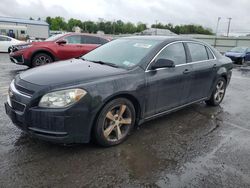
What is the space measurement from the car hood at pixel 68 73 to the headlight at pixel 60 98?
0.53 ft

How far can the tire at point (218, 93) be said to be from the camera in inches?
238

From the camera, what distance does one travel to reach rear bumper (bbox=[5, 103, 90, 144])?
3.18 meters

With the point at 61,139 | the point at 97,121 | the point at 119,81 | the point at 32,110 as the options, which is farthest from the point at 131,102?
the point at 32,110

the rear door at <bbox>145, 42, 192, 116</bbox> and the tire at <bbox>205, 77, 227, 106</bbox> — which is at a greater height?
the rear door at <bbox>145, 42, 192, 116</bbox>

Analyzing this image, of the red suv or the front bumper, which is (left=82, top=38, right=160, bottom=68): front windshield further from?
the red suv

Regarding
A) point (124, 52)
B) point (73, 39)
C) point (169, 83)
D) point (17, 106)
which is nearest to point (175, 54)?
point (169, 83)

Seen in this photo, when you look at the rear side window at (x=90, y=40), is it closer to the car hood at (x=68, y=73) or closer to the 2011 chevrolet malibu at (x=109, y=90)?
the 2011 chevrolet malibu at (x=109, y=90)

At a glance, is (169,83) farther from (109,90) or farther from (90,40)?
(90,40)

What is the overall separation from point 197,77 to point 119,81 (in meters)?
2.08

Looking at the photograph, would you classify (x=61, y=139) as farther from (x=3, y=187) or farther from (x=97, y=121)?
(x=3, y=187)

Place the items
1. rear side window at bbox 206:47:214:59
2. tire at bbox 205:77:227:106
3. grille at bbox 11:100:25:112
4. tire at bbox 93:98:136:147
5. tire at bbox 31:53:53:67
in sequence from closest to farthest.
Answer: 1. grille at bbox 11:100:25:112
2. tire at bbox 93:98:136:147
3. rear side window at bbox 206:47:214:59
4. tire at bbox 205:77:227:106
5. tire at bbox 31:53:53:67

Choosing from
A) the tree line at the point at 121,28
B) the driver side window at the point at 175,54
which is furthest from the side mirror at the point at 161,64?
the tree line at the point at 121,28

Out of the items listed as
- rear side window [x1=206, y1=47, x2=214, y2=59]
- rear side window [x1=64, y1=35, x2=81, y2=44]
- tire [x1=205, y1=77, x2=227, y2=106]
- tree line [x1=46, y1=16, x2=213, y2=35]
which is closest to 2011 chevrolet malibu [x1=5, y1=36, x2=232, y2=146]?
rear side window [x1=206, y1=47, x2=214, y2=59]

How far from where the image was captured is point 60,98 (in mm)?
3221
